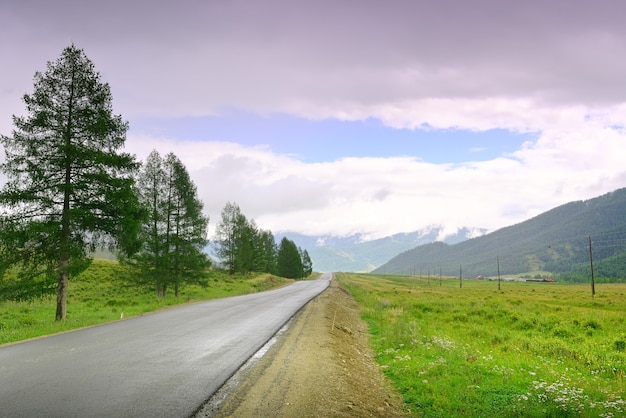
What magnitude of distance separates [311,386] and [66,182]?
16575 millimetres

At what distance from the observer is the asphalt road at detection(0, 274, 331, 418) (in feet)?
19.9

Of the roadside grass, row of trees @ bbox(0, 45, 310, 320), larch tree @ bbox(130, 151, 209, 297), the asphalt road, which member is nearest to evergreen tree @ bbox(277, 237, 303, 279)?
the roadside grass

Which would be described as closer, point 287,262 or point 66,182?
point 66,182

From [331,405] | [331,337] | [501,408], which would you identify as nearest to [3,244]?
[331,337]

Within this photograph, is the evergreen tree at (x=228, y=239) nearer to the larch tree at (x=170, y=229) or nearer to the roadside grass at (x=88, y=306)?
the roadside grass at (x=88, y=306)

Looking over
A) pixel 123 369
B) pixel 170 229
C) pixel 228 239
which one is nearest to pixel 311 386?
pixel 123 369

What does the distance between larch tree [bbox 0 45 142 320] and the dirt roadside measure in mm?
11798

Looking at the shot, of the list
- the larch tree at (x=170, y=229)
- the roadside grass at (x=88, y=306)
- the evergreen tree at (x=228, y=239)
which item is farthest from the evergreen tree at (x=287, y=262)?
the larch tree at (x=170, y=229)

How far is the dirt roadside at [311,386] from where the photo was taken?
20.8 feet

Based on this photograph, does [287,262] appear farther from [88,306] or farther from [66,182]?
[66,182]

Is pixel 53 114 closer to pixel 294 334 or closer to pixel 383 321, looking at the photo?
pixel 294 334

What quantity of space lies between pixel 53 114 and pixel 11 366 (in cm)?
1395

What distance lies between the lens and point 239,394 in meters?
6.92

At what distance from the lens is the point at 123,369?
8.32 m
